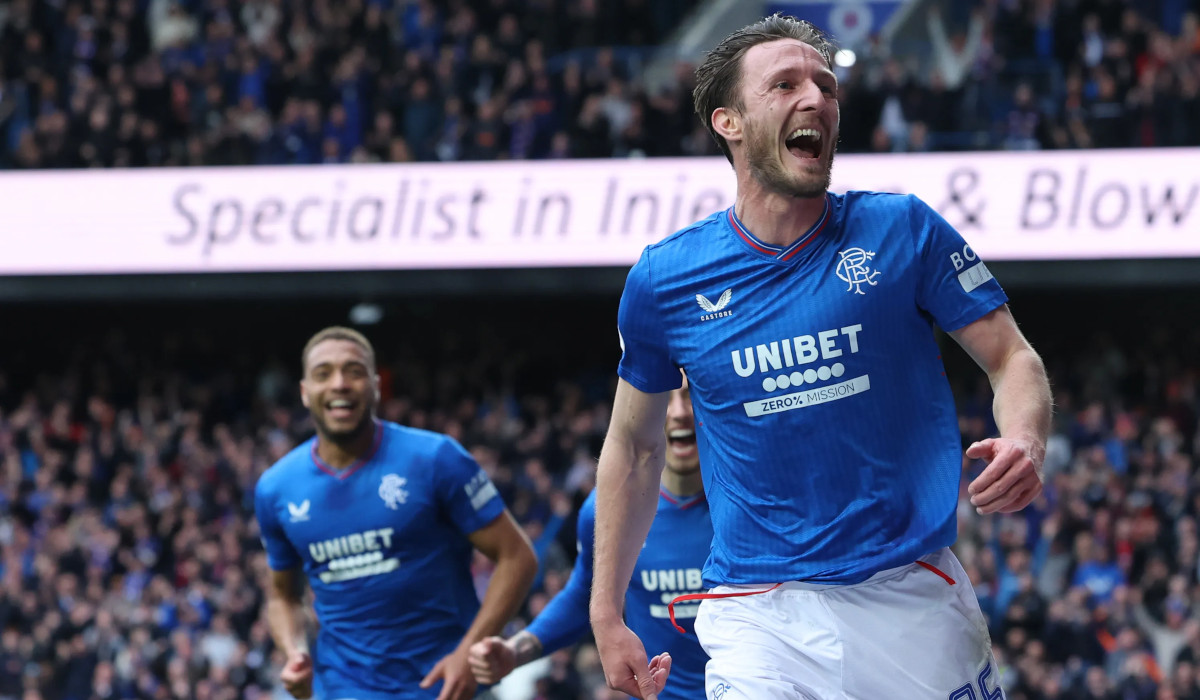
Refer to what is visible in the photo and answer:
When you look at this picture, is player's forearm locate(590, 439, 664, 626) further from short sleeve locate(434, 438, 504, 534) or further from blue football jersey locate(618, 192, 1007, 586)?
short sleeve locate(434, 438, 504, 534)

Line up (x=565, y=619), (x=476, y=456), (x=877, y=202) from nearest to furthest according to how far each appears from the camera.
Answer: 1. (x=877, y=202)
2. (x=565, y=619)
3. (x=476, y=456)

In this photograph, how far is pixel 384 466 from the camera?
593 centimetres

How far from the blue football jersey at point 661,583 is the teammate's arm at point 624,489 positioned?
1.51 meters

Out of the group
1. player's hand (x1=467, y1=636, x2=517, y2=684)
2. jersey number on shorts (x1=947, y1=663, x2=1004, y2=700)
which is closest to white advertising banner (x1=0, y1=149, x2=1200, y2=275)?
player's hand (x1=467, y1=636, x2=517, y2=684)

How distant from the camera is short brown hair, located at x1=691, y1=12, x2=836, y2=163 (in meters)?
3.51

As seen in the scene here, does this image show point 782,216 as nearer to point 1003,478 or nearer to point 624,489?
point 624,489

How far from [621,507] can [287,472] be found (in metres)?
→ 2.80

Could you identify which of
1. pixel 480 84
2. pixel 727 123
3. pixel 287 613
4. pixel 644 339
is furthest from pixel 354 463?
pixel 480 84

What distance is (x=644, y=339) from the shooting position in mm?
3574

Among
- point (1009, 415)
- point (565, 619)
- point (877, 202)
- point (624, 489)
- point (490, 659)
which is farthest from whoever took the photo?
point (565, 619)

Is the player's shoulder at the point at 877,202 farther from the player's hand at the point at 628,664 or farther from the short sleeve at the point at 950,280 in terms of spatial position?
the player's hand at the point at 628,664

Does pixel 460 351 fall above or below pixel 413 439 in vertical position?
above

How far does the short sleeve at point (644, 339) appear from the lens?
3551mm

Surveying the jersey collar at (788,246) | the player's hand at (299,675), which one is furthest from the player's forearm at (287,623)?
the jersey collar at (788,246)
